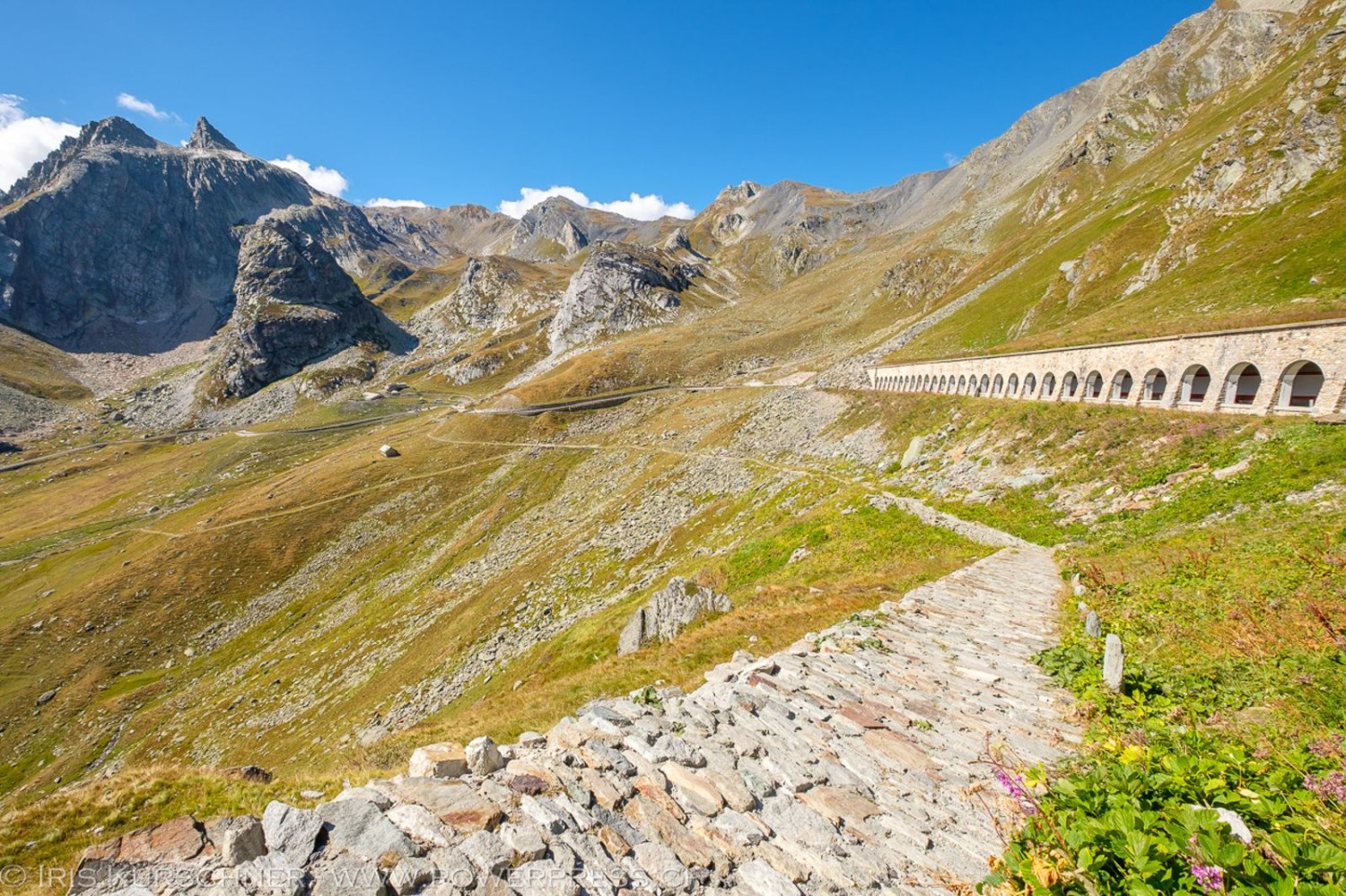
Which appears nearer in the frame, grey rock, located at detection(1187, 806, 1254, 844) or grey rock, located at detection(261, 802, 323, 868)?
grey rock, located at detection(1187, 806, 1254, 844)

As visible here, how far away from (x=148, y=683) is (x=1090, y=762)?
282ft

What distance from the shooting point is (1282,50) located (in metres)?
97.7

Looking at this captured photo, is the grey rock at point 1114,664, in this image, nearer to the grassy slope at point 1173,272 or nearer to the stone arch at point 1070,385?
the grassy slope at point 1173,272

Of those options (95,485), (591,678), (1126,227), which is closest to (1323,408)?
(591,678)

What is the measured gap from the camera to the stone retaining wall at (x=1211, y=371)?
20719mm

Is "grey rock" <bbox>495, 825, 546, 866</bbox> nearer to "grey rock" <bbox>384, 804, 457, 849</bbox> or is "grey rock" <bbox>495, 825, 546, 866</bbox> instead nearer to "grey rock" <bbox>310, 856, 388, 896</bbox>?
"grey rock" <bbox>384, 804, 457, 849</bbox>

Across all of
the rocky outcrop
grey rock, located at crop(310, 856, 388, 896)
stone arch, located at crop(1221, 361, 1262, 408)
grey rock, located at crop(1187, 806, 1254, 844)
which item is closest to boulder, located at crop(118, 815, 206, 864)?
grey rock, located at crop(310, 856, 388, 896)

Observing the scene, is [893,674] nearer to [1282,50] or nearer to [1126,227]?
[1126,227]

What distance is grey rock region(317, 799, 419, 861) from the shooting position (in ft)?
18.2

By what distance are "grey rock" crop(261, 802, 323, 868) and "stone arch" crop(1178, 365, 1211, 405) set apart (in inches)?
1436

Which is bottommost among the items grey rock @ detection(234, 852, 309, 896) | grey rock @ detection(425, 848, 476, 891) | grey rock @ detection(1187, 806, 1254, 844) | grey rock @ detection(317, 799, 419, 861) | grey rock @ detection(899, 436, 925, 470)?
grey rock @ detection(899, 436, 925, 470)

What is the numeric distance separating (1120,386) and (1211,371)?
6.41 metres

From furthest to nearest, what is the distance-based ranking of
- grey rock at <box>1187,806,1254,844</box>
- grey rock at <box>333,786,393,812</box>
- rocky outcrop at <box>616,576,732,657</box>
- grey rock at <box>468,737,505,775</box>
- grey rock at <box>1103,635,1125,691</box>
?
1. rocky outcrop at <box>616,576,732,657</box>
2. grey rock at <box>1103,635,1125,691</box>
3. grey rock at <box>468,737,505,775</box>
4. grey rock at <box>333,786,393,812</box>
5. grey rock at <box>1187,806,1254,844</box>

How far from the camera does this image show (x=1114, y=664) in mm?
8828
